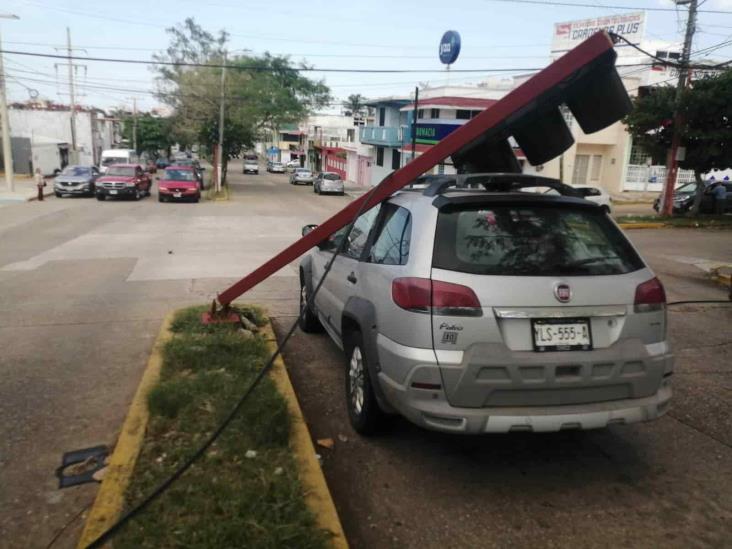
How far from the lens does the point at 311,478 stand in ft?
Answer: 10.2

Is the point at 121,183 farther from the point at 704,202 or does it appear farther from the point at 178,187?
the point at 704,202

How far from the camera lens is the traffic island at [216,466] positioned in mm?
2627

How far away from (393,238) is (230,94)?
117ft

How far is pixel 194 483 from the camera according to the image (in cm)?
304

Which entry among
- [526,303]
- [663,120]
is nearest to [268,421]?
[526,303]

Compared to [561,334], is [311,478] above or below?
below

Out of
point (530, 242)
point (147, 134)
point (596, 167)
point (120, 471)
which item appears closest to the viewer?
point (120, 471)

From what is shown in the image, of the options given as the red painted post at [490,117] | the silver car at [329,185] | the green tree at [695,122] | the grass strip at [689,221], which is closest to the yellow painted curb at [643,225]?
the grass strip at [689,221]

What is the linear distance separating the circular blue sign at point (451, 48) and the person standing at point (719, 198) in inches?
739

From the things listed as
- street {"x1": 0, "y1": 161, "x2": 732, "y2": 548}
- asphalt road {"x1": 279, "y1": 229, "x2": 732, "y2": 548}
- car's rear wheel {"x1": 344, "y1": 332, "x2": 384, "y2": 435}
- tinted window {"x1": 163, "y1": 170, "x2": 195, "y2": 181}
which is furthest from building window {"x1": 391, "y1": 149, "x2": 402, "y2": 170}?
car's rear wheel {"x1": 344, "y1": 332, "x2": 384, "y2": 435}

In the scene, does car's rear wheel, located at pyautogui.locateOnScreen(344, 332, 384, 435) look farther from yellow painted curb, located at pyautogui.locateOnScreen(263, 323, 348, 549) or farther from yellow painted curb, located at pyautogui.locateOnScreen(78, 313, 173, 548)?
yellow painted curb, located at pyautogui.locateOnScreen(78, 313, 173, 548)

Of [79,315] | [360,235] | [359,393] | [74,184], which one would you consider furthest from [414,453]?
[74,184]

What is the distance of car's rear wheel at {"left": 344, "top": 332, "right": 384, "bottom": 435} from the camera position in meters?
3.69

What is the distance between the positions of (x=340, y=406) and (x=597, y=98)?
2.91 metres
